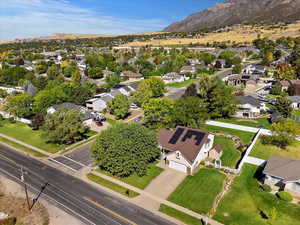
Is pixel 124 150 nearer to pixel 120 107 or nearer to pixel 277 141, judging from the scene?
pixel 120 107

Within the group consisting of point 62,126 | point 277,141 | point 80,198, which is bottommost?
point 80,198

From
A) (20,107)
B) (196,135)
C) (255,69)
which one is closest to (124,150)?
(196,135)

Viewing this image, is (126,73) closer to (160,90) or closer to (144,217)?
(160,90)

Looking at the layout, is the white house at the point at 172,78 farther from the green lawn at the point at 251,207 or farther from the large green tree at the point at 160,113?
the green lawn at the point at 251,207

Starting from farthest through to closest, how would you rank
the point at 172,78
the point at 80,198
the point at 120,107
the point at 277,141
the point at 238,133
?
the point at 172,78 → the point at 120,107 → the point at 238,133 → the point at 277,141 → the point at 80,198

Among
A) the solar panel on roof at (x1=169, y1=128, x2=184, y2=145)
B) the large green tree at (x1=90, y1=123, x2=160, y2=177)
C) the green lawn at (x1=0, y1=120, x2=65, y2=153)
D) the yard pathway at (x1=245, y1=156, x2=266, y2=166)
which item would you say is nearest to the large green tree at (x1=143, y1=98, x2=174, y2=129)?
the solar panel on roof at (x1=169, y1=128, x2=184, y2=145)

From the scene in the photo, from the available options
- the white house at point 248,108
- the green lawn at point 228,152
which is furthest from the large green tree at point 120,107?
the white house at point 248,108
